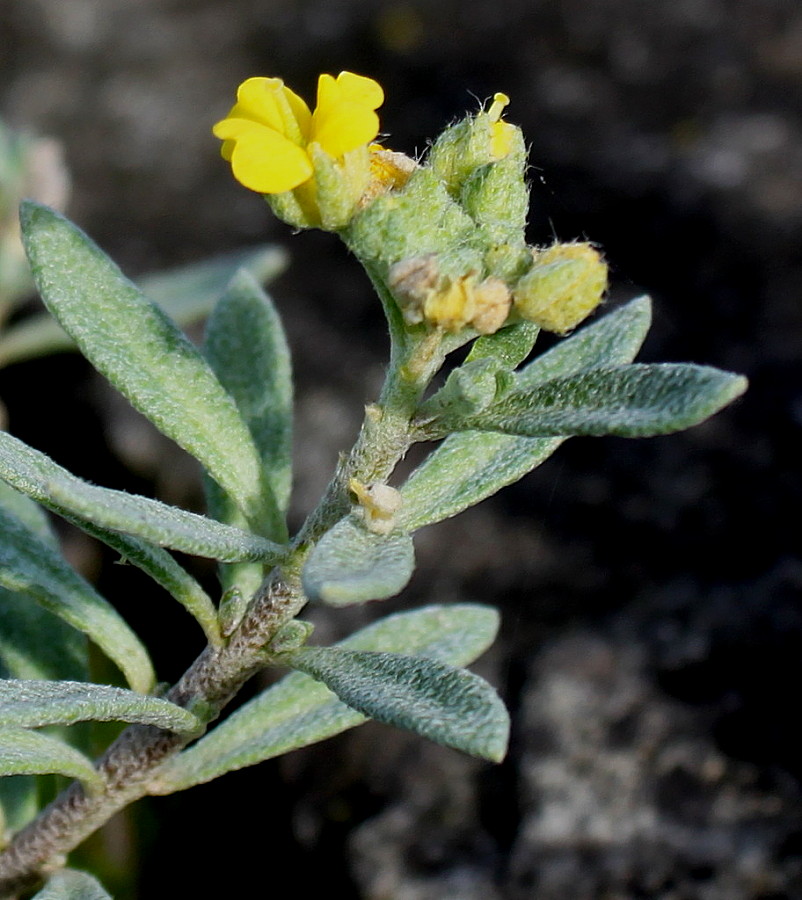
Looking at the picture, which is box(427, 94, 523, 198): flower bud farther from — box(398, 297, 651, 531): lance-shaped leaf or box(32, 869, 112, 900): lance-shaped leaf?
box(32, 869, 112, 900): lance-shaped leaf

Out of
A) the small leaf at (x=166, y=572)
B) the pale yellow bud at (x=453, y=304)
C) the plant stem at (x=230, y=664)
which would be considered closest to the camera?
the pale yellow bud at (x=453, y=304)

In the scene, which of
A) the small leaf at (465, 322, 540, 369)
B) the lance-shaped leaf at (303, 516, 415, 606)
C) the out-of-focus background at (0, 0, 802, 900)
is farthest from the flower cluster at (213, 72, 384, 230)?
the out-of-focus background at (0, 0, 802, 900)

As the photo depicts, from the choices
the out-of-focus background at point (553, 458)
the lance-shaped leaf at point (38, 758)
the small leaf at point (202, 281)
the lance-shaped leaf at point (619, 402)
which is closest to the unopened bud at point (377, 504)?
the lance-shaped leaf at point (619, 402)

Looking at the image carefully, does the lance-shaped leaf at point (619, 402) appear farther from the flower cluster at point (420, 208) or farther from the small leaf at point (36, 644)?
the small leaf at point (36, 644)

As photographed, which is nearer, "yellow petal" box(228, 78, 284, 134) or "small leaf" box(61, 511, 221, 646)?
"yellow petal" box(228, 78, 284, 134)

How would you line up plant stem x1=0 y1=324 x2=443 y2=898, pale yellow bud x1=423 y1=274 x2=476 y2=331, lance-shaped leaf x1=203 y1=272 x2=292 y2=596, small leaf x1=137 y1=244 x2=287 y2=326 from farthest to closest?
small leaf x1=137 y1=244 x2=287 y2=326 → lance-shaped leaf x1=203 y1=272 x2=292 y2=596 → plant stem x1=0 y1=324 x2=443 y2=898 → pale yellow bud x1=423 y1=274 x2=476 y2=331

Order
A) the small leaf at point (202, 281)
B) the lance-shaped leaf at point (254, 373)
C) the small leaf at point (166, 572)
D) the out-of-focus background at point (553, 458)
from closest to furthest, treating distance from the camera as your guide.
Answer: the small leaf at point (166, 572)
the lance-shaped leaf at point (254, 373)
the out-of-focus background at point (553, 458)
the small leaf at point (202, 281)

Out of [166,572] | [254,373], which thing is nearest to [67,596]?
[166,572]

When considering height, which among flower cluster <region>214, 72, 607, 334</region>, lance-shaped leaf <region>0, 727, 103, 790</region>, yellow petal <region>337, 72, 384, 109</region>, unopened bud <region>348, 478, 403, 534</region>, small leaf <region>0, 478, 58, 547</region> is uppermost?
yellow petal <region>337, 72, 384, 109</region>
